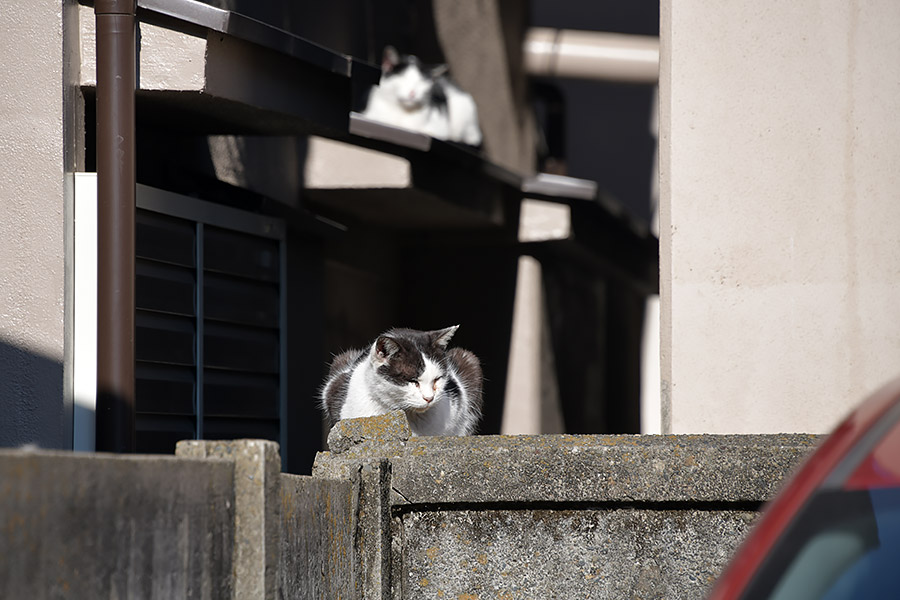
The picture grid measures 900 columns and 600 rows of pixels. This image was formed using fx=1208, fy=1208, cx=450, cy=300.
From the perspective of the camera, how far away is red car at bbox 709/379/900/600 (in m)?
1.60

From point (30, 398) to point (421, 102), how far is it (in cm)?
527

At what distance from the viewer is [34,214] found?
5309 mm

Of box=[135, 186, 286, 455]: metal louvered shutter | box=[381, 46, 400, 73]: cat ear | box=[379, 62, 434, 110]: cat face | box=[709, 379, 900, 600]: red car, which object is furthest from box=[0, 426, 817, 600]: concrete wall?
box=[381, 46, 400, 73]: cat ear

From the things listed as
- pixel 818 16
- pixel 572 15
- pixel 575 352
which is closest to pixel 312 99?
pixel 818 16

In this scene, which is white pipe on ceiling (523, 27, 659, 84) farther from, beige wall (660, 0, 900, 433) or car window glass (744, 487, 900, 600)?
car window glass (744, 487, 900, 600)

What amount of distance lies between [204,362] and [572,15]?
9186mm

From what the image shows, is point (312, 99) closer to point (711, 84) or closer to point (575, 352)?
point (711, 84)

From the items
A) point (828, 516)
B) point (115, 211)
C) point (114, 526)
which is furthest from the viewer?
point (115, 211)

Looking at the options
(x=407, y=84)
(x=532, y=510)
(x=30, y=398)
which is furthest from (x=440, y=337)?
(x=407, y=84)

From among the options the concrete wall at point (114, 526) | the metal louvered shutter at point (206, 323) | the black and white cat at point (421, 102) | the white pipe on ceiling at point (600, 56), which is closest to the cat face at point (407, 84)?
the black and white cat at point (421, 102)

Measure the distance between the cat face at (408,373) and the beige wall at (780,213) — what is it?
3.37ft

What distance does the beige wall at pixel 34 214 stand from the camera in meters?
5.25

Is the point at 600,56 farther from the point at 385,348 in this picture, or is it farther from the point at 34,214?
the point at 34,214

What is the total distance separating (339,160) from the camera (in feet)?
26.4
